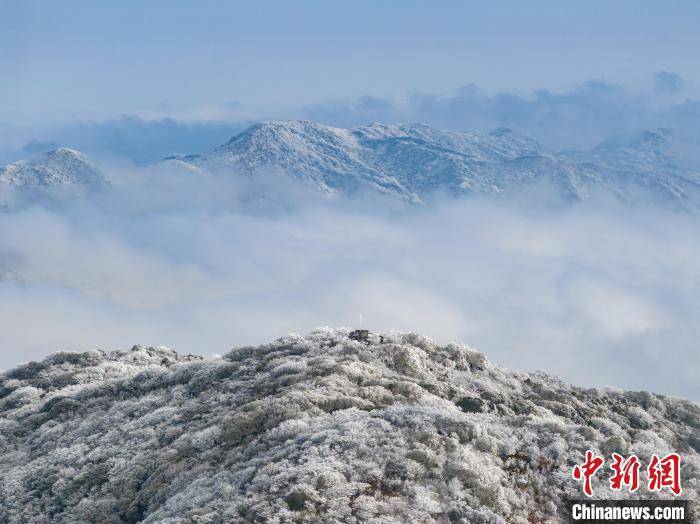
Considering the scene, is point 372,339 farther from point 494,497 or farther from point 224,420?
point 494,497

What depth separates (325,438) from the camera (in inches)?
1388

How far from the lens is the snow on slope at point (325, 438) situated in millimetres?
30969

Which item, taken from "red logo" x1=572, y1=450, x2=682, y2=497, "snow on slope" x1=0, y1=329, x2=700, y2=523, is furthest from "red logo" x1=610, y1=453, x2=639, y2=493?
"snow on slope" x1=0, y1=329, x2=700, y2=523

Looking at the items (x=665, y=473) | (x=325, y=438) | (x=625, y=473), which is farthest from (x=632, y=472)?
(x=325, y=438)

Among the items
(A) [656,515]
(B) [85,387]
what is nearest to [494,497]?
(A) [656,515]

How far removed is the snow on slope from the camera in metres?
31.0

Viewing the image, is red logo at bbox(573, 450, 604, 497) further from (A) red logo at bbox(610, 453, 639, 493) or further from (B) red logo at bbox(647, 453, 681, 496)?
(B) red logo at bbox(647, 453, 681, 496)

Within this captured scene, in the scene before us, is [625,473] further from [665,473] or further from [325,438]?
[325,438]

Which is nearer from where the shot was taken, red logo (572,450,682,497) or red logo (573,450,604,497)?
red logo (573,450,604,497)

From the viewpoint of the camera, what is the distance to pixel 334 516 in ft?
93.3

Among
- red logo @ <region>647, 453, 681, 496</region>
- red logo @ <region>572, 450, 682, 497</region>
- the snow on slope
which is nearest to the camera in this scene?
the snow on slope

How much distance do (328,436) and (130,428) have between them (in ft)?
69.6

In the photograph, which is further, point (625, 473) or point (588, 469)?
point (588, 469)

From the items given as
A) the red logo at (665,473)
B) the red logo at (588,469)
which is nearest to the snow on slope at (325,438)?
the red logo at (588,469)
